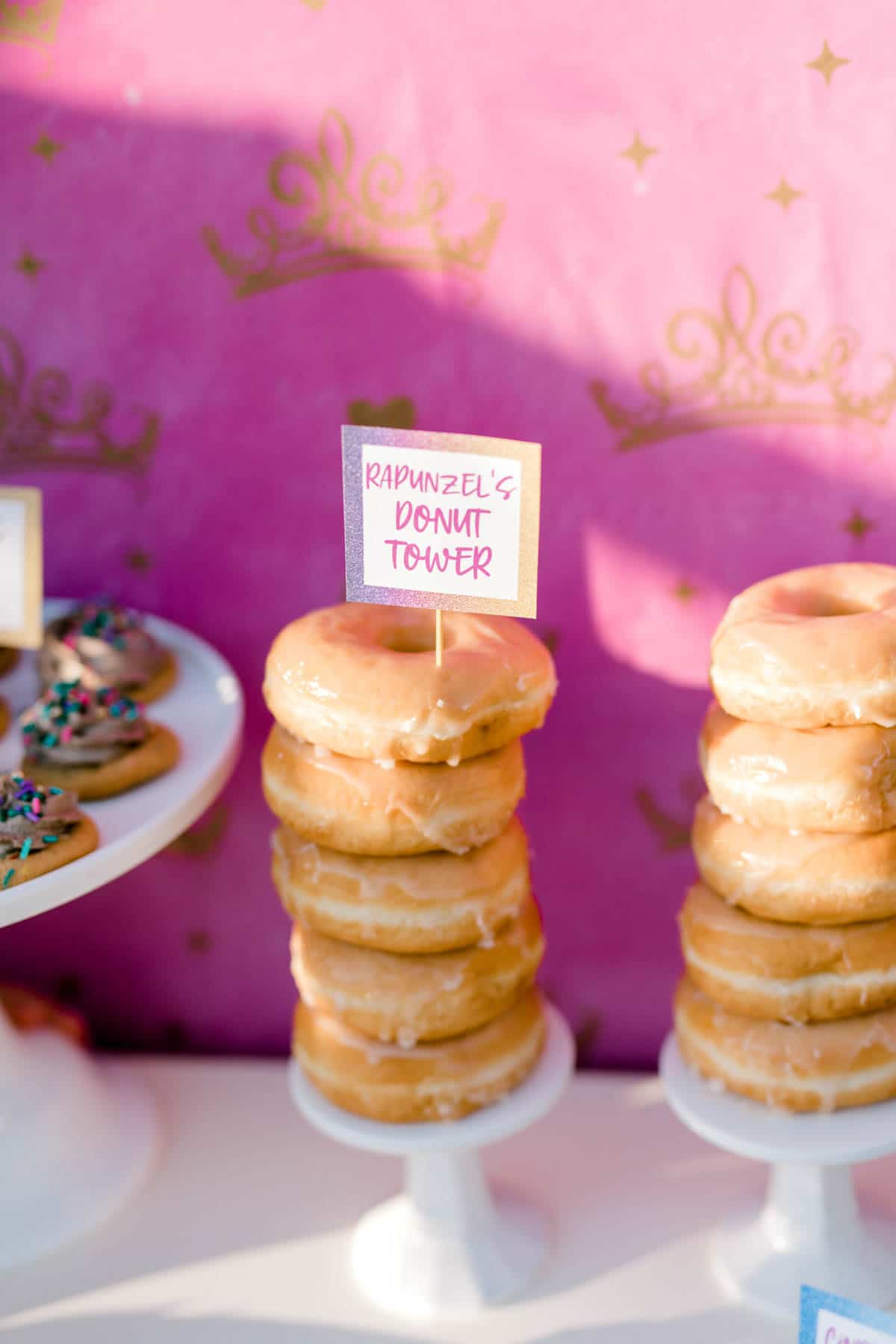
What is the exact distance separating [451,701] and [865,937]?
54cm

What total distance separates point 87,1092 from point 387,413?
43.4 inches

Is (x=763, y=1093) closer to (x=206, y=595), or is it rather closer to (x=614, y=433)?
(x=614, y=433)

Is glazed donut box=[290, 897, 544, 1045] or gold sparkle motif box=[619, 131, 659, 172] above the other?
gold sparkle motif box=[619, 131, 659, 172]

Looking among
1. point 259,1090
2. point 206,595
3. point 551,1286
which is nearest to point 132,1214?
point 259,1090

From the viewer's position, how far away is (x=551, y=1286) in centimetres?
178

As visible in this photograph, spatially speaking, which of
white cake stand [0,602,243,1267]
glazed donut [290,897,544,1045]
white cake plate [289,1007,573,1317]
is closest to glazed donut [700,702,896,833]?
glazed donut [290,897,544,1045]

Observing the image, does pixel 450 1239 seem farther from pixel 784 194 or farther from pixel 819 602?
pixel 784 194

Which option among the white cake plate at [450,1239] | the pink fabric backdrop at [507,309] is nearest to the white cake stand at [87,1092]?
the pink fabric backdrop at [507,309]

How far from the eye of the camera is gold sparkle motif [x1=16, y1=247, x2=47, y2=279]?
75.8 inches

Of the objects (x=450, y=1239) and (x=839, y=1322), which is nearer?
(x=839, y=1322)

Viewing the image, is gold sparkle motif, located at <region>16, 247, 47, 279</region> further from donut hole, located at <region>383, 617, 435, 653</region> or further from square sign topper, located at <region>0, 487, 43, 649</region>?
donut hole, located at <region>383, 617, 435, 653</region>

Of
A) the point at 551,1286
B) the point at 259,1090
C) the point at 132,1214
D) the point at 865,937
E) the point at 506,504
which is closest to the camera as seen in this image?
the point at 506,504

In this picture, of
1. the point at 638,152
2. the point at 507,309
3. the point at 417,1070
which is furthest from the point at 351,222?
the point at 417,1070

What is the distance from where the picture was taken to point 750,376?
70.3 inches
